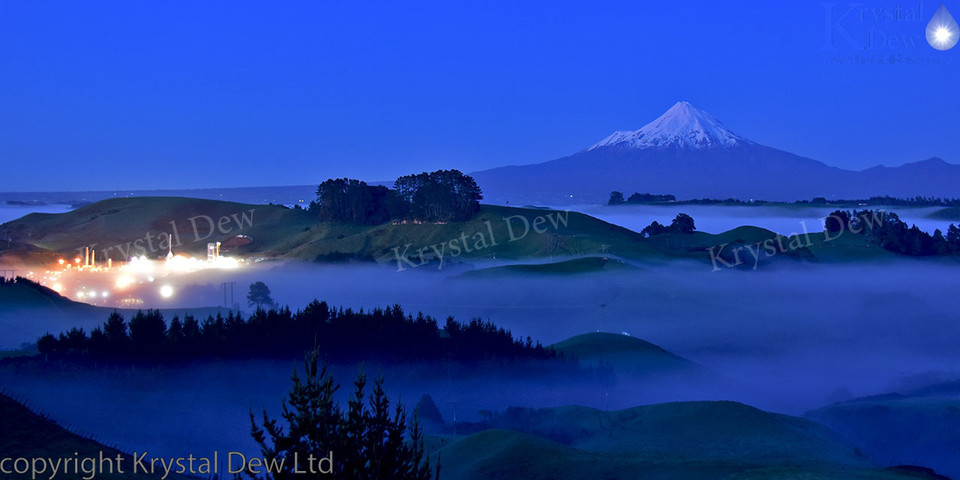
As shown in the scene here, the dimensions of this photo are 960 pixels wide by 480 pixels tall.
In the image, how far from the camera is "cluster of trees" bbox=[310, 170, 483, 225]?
174 meters

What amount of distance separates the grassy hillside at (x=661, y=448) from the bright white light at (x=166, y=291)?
67.4 m

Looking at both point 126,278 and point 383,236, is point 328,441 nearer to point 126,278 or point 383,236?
point 126,278

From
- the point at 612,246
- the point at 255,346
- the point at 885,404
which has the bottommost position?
the point at 885,404

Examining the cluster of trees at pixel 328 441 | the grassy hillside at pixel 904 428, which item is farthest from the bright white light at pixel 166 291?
the cluster of trees at pixel 328 441

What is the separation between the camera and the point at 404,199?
18188 cm

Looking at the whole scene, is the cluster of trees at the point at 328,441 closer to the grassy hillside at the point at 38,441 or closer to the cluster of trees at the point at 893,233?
the grassy hillside at the point at 38,441

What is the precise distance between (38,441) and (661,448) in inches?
1302

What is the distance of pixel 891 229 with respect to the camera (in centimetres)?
18175

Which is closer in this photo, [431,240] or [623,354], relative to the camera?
[623,354]

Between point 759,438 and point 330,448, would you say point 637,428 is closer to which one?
point 759,438

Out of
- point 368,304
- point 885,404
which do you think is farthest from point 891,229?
point 885,404

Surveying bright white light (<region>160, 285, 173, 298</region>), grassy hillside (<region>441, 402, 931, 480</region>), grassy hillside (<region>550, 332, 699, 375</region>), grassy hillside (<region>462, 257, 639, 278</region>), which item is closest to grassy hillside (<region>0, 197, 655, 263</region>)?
grassy hillside (<region>462, 257, 639, 278</region>)

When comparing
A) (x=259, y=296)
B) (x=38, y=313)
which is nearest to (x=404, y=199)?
(x=259, y=296)

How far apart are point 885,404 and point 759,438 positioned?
20833 mm
